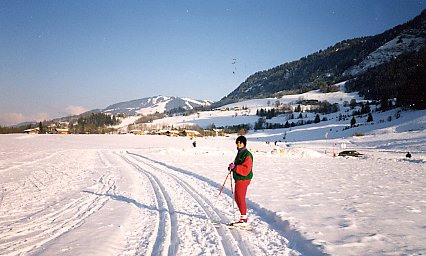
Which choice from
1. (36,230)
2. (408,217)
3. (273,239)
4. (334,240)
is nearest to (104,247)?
(36,230)

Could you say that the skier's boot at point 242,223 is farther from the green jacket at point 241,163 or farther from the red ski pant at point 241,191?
the green jacket at point 241,163

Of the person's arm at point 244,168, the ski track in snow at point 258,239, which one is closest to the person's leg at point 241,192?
the person's arm at point 244,168

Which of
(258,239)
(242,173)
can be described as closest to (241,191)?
(242,173)

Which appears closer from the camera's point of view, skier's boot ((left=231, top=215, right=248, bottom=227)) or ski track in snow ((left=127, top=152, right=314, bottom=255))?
ski track in snow ((left=127, top=152, right=314, bottom=255))

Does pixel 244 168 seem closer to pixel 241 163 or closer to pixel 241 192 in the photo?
pixel 241 163

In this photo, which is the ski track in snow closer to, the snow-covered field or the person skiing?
the snow-covered field

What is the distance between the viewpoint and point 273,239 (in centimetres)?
575

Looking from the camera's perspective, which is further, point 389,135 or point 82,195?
point 389,135

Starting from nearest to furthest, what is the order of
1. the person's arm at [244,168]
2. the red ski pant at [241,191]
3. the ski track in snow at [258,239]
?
1. the ski track in snow at [258,239]
2. the person's arm at [244,168]
3. the red ski pant at [241,191]

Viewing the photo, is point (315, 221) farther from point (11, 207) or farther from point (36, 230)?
point (11, 207)

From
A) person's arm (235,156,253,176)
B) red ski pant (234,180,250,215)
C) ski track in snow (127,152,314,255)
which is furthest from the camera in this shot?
red ski pant (234,180,250,215)

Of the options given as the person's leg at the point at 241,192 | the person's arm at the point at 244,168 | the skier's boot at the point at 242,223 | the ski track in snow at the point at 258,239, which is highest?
the person's arm at the point at 244,168

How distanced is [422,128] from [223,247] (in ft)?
236

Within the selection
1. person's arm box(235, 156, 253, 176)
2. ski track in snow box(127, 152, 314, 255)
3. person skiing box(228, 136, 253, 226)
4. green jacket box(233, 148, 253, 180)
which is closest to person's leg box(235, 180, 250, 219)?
person skiing box(228, 136, 253, 226)
